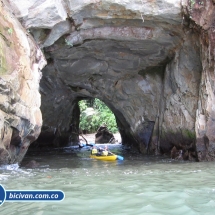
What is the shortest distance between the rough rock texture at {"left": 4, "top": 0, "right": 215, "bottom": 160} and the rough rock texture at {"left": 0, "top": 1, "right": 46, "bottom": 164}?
964 mm

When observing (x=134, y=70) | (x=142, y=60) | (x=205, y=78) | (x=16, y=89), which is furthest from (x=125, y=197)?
(x=134, y=70)

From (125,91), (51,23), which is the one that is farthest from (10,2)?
(125,91)

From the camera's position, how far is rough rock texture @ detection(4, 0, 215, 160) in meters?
9.48

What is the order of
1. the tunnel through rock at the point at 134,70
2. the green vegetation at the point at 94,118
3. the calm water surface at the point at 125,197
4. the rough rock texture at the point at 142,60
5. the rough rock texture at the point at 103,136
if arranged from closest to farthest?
the calm water surface at the point at 125,197, the rough rock texture at the point at 142,60, the tunnel through rock at the point at 134,70, the rough rock texture at the point at 103,136, the green vegetation at the point at 94,118

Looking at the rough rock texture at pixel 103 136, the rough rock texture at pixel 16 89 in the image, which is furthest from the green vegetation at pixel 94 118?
the rough rock texture at pixel 16 89

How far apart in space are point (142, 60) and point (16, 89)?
713 centimetres

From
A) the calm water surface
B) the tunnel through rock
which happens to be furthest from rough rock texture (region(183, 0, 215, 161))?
the calm water surface

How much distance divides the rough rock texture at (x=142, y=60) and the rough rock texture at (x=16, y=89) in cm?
96

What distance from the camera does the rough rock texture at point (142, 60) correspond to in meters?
9.48

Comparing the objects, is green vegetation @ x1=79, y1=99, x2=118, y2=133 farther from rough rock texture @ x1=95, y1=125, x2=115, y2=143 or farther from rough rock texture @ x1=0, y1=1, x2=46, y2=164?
rough rock texture @ x1=0, y1=1, x2=46, y2=164

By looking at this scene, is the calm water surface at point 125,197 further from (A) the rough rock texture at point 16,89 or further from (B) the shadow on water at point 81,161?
(B) the shadow on water at point 81,161

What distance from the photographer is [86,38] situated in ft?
36.1

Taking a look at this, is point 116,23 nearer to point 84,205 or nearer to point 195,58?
A: point 195,58

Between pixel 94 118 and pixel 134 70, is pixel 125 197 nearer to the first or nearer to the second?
pixel 134 70
